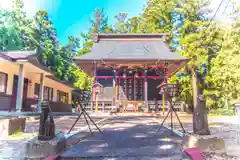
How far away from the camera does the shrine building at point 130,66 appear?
1227 centimetres

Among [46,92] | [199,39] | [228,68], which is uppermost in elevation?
[199,39]

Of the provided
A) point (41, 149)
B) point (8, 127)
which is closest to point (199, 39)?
point (8, 127)

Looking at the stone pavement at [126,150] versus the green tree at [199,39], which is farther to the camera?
the green tree at [199,39]

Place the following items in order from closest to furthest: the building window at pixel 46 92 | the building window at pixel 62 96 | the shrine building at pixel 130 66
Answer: the shrine building at pixel 130 66, the building window at pixel 46 92, the building window at pixel 62 96

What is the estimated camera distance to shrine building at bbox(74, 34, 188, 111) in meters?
12.3

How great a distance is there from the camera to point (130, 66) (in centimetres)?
1419

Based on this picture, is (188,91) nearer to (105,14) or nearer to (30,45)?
(30,45)

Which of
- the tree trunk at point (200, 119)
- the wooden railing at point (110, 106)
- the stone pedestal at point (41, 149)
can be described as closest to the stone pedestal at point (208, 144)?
the tree trunk at point (200, 119)

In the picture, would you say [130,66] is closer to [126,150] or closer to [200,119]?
[200,119]

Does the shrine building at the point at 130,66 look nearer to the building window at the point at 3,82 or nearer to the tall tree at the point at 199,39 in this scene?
the tall tree at the point at 199,39

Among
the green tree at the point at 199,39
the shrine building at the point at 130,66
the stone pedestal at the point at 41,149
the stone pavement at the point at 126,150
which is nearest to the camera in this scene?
the stone pavement at the point at 126,150

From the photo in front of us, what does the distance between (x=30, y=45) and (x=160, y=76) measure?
16.5 meters

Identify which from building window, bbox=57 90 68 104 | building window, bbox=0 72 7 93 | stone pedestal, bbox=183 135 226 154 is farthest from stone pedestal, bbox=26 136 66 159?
building window, bbox=57 90 68 104

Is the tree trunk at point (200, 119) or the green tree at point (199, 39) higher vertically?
the green tree at point (199, 39)
